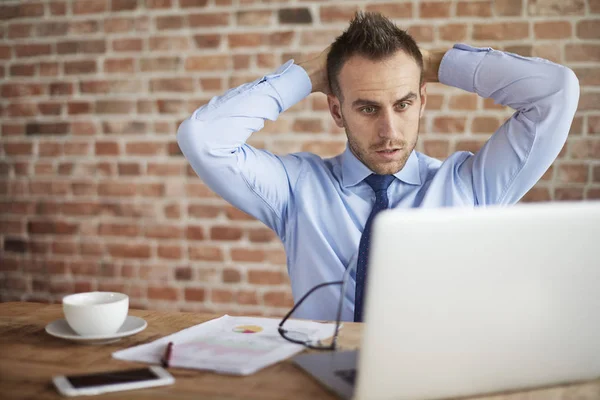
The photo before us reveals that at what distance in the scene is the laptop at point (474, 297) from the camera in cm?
65

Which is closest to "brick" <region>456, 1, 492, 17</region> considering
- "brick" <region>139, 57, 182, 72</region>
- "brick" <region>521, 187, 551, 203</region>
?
"brick" <region>521, 187, 551, 203</region>

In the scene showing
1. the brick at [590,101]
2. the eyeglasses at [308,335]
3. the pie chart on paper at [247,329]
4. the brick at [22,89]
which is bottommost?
the pie chart on paper at [247,329]

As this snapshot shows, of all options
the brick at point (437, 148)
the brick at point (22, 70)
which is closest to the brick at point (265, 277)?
the brick at point (437, 148)

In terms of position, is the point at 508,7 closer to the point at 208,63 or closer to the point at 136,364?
the point at 208,63

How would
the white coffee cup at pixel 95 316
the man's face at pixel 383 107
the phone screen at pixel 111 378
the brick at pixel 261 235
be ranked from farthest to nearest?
the brick at pixel 261 235
the man's face at pixel 383 107
the white coffee cup at pixel 95 316
the phone screen at pixel 111 378

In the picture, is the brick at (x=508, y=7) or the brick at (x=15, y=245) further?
the brick at (x=15, y=245)

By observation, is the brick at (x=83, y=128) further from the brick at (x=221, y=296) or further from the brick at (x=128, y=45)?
the brick at (x=221, y=296)

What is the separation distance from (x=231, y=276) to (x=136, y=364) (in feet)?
4.80

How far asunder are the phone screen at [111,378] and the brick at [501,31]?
5.83 ft

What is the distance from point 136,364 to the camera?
0.86 meters

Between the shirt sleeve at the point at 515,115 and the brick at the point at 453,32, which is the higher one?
the brick at the point at 453,32

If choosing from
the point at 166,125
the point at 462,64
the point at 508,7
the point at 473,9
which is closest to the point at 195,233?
the point at 166,125

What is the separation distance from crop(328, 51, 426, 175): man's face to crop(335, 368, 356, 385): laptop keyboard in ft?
2.67

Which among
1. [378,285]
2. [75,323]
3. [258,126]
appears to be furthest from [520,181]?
[75,323]
